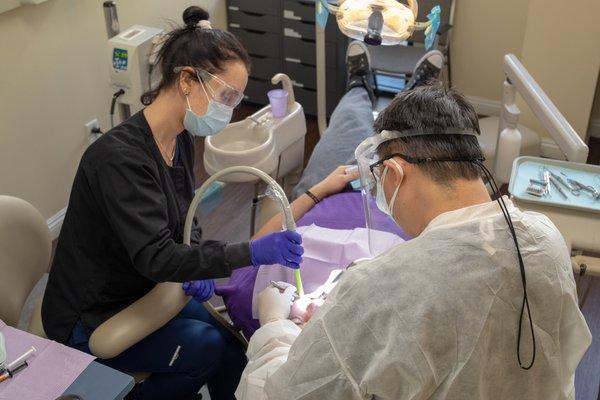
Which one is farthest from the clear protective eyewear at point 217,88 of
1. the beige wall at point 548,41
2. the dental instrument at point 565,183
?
the beige wall at point 548,41

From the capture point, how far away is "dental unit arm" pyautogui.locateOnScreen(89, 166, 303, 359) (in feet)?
4.99

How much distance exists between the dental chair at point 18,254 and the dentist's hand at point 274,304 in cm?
59

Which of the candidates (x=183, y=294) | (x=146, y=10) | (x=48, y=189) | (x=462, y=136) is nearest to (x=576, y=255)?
(x=462, y=136)

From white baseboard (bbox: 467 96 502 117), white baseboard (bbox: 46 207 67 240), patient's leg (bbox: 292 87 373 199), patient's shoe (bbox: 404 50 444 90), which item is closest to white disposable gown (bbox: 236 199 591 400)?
patient's leg (bbox: 292 87 373 199)

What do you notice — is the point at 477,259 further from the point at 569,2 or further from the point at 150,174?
the point at 569,2

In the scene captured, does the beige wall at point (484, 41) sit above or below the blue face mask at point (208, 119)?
below

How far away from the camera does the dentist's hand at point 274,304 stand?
1.54m

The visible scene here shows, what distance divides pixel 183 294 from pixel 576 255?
3.26ft

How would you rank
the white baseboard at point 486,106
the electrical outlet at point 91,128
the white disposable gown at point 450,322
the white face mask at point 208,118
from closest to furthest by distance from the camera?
1. the white disposable gown at point 450,322
2. the white face mask at point 208,118
3. the electrical outlet at point 91,128
4. the white baseboard at point 486,106

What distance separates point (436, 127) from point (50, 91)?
209cm

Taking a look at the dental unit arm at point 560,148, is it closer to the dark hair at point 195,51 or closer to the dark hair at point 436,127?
the dark hair at point 436,127

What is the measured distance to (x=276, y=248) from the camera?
155 centimetres

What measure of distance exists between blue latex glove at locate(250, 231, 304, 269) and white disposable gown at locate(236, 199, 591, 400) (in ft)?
1.55

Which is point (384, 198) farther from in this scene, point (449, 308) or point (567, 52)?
point (567, 52)
